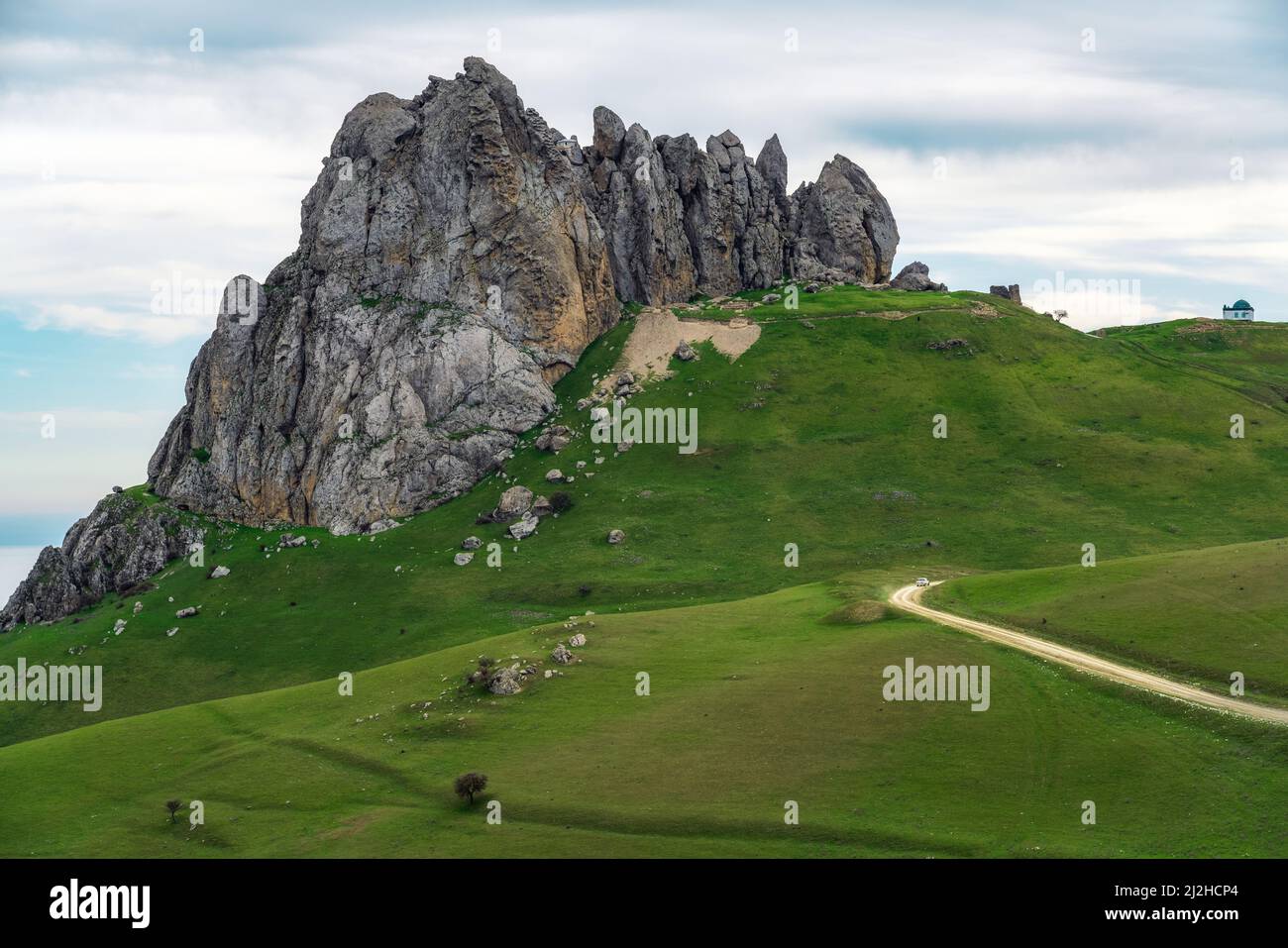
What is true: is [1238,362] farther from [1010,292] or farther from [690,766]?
[690,766]

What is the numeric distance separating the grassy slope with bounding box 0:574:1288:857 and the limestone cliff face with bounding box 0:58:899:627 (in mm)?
63570

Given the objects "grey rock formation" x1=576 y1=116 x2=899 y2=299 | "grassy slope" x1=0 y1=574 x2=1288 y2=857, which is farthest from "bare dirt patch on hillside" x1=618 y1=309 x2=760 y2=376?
"grassy slope" x1=0 y1=574 x2=1288 y2=857

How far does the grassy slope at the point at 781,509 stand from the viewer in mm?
115875

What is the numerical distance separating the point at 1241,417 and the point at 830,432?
54.0m

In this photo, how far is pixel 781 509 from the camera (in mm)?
131750

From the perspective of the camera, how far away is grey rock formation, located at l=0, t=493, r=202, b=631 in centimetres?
14500

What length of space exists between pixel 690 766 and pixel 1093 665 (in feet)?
98.2

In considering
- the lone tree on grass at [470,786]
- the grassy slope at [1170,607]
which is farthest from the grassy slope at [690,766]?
the grassy slope at [1170,607]

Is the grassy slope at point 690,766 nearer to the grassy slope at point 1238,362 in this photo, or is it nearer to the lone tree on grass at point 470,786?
the lone tree on grass at point 470,786

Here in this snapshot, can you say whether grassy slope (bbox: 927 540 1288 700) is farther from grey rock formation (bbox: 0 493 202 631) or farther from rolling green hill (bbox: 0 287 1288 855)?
grey rock formation (bbox: 0 493 202 631)

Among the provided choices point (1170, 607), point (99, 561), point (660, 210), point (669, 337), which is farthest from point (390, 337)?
point (1170, 607)

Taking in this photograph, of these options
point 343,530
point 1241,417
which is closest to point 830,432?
point 1241,417

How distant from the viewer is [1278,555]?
3568 inches
